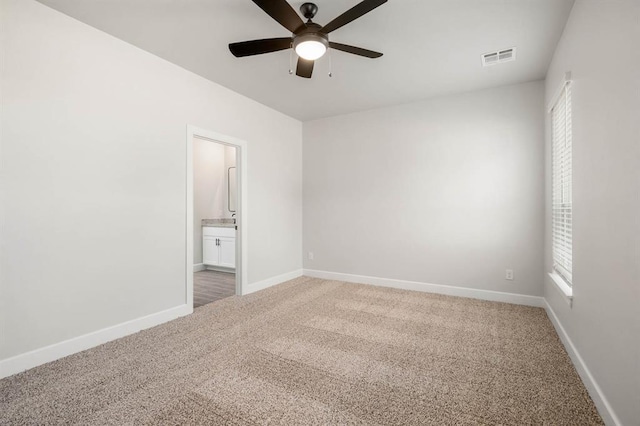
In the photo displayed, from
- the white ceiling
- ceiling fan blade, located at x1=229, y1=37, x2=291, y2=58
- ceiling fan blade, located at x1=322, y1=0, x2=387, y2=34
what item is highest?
the white ceiling

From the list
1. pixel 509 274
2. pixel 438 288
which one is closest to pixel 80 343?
pixel 438 288

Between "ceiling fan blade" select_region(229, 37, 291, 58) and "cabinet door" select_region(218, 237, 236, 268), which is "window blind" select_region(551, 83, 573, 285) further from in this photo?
"cabinet door" select_region(218, 237, 236, 268)

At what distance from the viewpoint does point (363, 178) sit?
4.74 metres

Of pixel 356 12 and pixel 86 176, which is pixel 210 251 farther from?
pixel 356 12

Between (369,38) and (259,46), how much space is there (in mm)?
1023

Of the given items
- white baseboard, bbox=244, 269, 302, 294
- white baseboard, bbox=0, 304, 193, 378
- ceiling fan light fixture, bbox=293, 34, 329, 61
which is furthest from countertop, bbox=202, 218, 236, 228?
ceiling fan light fixture, bbox=293, 34, 329, 61

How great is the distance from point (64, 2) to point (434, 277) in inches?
184

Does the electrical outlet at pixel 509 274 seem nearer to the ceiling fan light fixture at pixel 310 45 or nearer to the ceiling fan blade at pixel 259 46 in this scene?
the ceiling fan light fixture at pixel 310 45

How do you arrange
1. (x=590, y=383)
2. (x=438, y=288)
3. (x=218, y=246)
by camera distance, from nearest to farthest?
(x=590, y=383)
(x=438, y=288)
(x=218, y=246)

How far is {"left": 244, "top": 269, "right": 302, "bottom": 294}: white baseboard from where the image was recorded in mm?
4242

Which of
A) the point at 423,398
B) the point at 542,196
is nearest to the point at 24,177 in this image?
the point at 423,398

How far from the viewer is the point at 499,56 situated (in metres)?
3.03

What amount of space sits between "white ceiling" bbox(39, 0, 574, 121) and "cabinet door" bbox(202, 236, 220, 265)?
2.93m

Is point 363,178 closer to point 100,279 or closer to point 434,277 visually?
point 434,277
